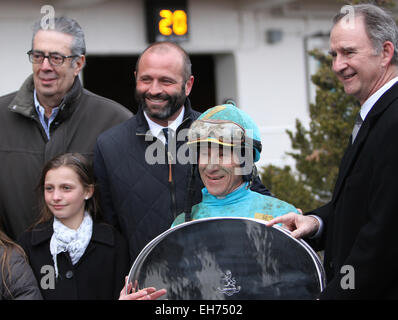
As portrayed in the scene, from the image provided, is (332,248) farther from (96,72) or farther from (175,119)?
(96,72)

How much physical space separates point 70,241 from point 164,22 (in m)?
6.11

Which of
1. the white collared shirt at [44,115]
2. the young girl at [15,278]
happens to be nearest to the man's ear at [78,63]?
the white collared shirt at [44,115]

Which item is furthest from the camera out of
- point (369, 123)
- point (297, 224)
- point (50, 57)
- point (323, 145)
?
point (323, 145)

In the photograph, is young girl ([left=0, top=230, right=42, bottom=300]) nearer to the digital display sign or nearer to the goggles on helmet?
the goggles on helmet

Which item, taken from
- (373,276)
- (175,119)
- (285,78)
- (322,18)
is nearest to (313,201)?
(175,119)

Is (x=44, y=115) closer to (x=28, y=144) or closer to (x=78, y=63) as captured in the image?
(x=28, y=144)

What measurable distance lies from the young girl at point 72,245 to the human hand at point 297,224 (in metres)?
0.92

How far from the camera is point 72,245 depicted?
262cm

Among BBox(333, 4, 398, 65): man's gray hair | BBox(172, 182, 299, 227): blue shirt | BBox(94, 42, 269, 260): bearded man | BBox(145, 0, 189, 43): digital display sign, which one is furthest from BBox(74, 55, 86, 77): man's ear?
BBox(145, 0, 189, 43): digital display sign

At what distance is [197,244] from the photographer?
Answer: 207 centimetres

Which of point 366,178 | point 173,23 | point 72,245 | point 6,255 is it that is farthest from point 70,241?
point 173,23

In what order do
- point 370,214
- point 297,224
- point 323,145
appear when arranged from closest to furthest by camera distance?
point 370,214 < point 297,224 < point 323,145

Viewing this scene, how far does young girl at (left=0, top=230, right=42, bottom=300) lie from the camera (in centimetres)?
249
